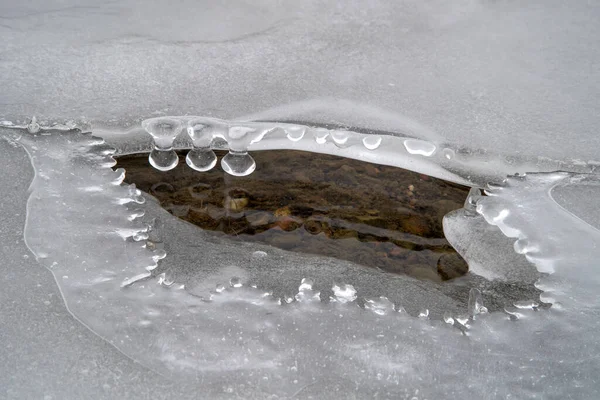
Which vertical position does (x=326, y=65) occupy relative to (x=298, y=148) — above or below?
above

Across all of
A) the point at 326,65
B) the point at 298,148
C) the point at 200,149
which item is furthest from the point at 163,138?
the point at 326,65

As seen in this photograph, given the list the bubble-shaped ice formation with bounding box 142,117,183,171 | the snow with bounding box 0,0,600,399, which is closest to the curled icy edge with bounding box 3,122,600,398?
the snow with bounding box 0,0,600,399

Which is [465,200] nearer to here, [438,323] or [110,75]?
[438,323]

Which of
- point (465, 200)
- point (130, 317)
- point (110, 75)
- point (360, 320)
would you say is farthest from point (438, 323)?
point (110, 75)

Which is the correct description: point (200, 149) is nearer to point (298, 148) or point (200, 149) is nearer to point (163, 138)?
point (163, 138)

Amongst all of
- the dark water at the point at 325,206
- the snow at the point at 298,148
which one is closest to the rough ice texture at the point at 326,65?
the snow at the point at 298,148

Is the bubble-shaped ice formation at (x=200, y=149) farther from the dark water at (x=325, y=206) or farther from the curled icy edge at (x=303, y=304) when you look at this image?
the curled icy edge at (x=303, y=304)

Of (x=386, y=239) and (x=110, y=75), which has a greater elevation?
(x=110, y=75)

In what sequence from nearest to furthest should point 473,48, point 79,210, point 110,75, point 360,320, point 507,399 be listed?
point 507,399, point 360,320, point 79,210, point 110,75, point 473,48
